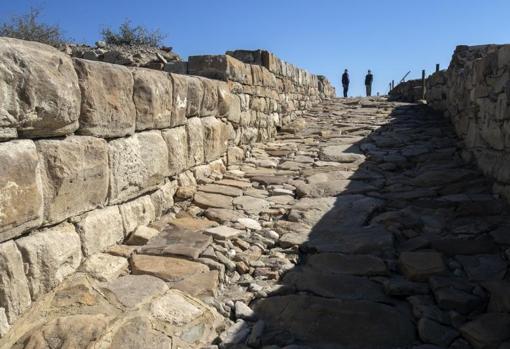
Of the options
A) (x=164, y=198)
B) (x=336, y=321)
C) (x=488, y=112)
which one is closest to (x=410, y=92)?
(x=488, y=112)

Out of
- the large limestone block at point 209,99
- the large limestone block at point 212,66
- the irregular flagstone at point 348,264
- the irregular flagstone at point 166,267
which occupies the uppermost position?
the large limestone block at point 212,66

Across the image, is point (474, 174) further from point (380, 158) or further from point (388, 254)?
point (388, 254)

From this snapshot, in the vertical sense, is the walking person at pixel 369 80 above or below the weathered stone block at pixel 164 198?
above

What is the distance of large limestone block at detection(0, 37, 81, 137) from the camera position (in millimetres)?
1901

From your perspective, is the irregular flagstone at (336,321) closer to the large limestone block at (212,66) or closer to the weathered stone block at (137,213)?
the weathered stone block at (137,213)

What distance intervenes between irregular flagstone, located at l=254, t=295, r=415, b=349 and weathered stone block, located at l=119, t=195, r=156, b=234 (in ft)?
3.81

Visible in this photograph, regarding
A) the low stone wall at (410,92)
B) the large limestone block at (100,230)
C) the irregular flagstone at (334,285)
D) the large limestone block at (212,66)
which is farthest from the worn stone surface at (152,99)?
the low stone wall at (410,92)

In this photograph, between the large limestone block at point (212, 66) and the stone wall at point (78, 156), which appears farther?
the large limestone block at point (212, 66)

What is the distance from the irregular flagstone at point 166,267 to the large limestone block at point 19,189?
68 cm

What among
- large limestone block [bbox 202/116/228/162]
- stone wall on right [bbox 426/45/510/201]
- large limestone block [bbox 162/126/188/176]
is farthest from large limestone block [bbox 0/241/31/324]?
stone wall on right [bbox 426/45/510/201]

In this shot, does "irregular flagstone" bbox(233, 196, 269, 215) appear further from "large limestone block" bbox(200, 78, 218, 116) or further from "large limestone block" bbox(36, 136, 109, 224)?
"large limestone block" bbox(36, 136, 109, 224)

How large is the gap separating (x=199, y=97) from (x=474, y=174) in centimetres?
290

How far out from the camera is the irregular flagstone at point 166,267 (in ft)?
8.30

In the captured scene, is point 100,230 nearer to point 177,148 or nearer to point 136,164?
point 136,164
